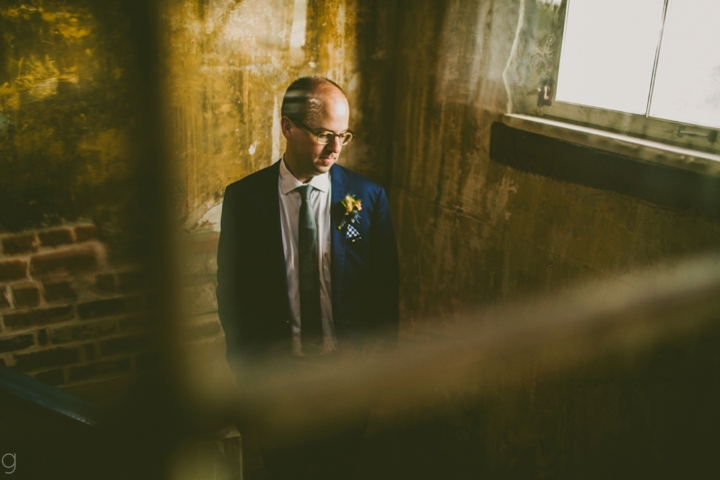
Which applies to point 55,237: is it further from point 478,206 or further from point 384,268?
point 478,206

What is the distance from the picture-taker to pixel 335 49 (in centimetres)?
268

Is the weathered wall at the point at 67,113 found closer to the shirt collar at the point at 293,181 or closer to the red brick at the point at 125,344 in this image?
the red brick at the point at 125,344

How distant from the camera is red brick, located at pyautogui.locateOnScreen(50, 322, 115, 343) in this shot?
96.1 inches

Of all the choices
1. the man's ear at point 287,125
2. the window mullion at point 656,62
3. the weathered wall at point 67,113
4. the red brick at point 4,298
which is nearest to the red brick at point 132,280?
the weathered wall at point 67,113

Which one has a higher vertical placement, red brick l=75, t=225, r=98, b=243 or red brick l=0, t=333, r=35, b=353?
red brick l=75, t=225, r=98, b=243

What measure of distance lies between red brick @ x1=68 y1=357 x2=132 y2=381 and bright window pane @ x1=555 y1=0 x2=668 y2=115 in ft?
7.83

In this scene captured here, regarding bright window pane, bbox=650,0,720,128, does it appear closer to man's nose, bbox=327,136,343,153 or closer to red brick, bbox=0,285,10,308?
man's nose, bbox=327,136,343,153

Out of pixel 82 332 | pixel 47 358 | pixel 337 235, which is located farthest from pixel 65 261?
pixel 337 235

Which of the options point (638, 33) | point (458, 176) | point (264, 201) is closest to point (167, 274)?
point (264, 201)

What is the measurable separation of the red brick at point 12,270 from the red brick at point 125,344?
0.49 metres

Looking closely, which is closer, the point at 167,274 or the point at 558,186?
the point at 558,186

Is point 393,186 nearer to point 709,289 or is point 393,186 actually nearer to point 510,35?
point 510,35

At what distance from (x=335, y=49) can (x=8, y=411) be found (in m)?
2.32

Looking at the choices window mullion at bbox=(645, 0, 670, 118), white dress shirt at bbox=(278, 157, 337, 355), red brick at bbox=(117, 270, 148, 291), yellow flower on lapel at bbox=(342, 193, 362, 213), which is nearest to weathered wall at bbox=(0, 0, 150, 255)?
red brick at bbox=(117, 270, 148, 291)
